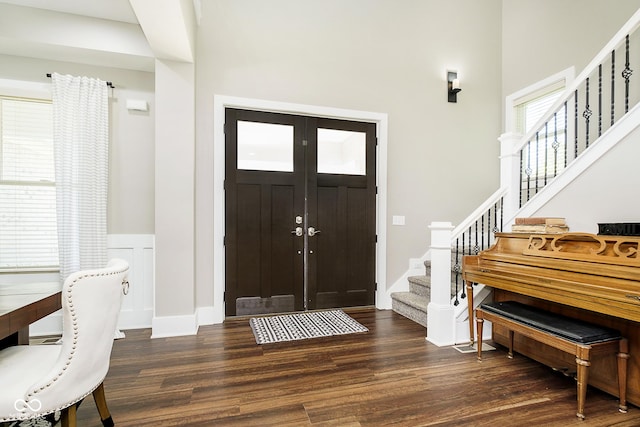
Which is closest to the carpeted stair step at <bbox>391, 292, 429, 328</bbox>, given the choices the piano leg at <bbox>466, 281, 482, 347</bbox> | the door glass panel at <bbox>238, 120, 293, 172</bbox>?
the piano leg at <bbox>466, 281, 482, 347</bbox>

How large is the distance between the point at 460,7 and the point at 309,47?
238 cm

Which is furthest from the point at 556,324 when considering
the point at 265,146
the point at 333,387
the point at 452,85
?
the point at 452,85

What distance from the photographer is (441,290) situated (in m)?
2.92

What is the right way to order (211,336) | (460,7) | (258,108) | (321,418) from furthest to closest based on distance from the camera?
(460,7), (258,108), (211,336), (321,418)

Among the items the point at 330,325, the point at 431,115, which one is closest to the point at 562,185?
the point at 431,115

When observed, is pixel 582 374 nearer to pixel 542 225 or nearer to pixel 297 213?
pixel 542 225

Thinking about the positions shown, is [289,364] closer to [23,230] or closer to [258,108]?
[258,108]

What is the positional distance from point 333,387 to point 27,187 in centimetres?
346

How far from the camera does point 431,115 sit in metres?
4.27

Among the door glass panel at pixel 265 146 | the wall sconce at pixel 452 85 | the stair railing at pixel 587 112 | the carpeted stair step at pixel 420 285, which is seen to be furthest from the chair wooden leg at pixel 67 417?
the wall sconce at pixel 452 85

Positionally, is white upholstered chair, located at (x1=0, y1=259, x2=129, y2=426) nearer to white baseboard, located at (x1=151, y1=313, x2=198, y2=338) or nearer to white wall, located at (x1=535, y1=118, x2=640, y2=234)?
white baseboard, located at (x1=151, y1=313, x2=198, y2=338)

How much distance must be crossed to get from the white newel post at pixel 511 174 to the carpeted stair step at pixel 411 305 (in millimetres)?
1292

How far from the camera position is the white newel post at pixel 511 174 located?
10.3ft

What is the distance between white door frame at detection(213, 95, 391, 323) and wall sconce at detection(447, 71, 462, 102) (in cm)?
107
